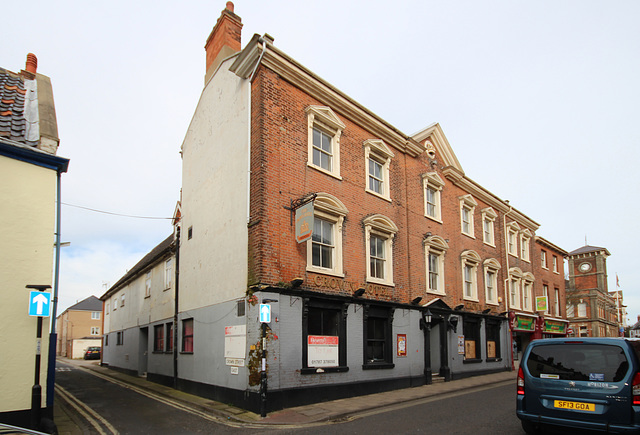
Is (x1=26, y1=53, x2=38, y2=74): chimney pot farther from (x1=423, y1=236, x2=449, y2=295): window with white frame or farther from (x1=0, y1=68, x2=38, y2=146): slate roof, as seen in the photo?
(x1=423, y1=236, x2=449, y2=295): window with white frame

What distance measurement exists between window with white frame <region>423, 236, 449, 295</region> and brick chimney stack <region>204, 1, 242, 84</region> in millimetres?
10963

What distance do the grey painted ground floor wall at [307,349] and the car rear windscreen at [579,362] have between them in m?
6.34

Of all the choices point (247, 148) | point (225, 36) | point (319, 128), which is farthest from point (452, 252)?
point (225, 36)

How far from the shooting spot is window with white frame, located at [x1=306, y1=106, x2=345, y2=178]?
14633mm

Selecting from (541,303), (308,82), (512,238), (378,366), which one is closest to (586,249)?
(541,303)

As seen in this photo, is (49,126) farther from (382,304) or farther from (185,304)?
(382,304)

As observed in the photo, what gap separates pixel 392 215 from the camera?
17484 millimetres

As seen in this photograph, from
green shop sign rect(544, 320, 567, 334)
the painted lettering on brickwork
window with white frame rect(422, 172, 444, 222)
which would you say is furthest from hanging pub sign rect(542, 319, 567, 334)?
the painted lettering on brickwork

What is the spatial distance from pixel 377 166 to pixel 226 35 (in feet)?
24.9

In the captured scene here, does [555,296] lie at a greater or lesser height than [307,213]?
lesser

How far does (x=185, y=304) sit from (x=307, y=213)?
7327mm

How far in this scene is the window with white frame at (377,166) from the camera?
54.9ft

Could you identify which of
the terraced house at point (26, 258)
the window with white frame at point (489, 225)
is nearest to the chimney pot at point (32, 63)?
the terraced house at point (26, 258)

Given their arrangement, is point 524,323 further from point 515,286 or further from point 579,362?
point 579,362
